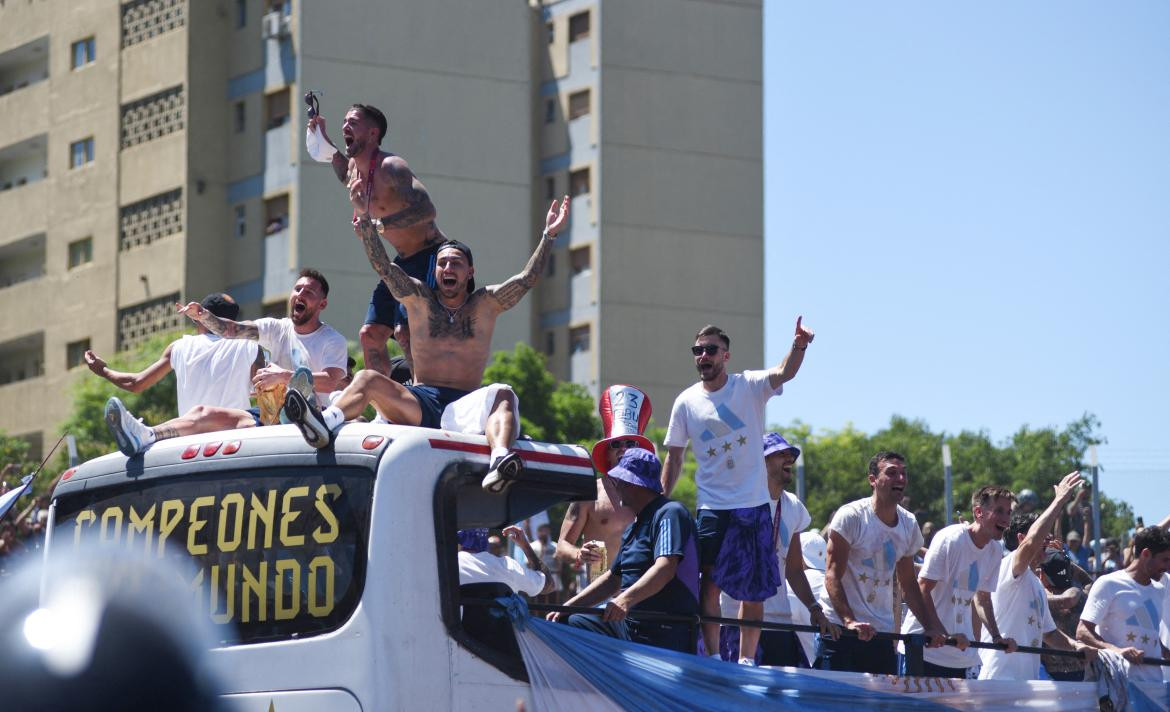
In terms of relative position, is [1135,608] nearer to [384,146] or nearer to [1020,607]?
[1020,607]

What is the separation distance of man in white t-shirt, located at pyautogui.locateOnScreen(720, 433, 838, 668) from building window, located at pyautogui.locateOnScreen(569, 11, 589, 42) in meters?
56.3

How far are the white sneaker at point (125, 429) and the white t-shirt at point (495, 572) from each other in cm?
144

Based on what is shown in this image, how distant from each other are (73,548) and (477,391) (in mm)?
1961

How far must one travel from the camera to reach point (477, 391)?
9.03m

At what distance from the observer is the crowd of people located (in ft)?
30.4

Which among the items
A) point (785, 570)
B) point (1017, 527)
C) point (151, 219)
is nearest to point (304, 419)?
point (785, 570)

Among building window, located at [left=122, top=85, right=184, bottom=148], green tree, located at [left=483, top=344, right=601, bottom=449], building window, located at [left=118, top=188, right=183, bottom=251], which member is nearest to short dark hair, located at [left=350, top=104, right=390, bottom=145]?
green tree, located at [left=483, top=344, right=601, bottom=449]

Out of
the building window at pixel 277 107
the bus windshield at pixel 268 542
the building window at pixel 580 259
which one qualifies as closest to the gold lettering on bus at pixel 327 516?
the bus windshield at pixel 268 542

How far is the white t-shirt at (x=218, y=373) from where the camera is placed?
448 inches

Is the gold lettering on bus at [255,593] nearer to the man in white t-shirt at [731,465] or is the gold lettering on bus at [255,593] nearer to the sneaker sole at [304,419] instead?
the sneaker sole at [304,419]

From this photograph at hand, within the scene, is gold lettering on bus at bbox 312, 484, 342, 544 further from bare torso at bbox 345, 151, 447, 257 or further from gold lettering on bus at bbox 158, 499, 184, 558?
bare torso at bbox 345, 151, 447, 257

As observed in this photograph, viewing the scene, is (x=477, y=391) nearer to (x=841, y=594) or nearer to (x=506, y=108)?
(x=841, y=594)

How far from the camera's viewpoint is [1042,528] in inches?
473

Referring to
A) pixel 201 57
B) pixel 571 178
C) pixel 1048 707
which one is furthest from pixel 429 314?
pixel 571 178
